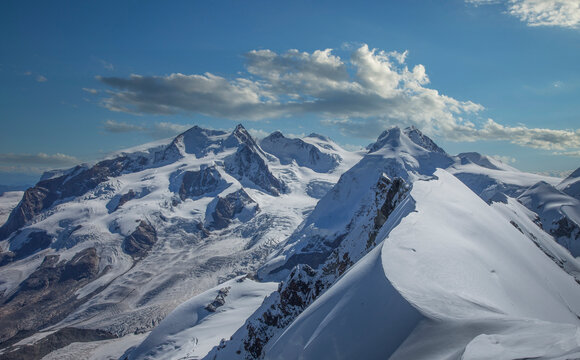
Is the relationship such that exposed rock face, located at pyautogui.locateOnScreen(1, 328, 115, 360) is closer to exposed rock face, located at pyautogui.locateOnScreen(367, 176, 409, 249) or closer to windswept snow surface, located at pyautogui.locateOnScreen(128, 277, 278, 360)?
windswept snow surface, located at pyautogui.locateOnScreen(128, 277, 278, 360)

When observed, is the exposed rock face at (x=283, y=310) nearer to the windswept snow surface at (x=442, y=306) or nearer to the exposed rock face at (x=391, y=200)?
the exposed rock face at (x=391, y=200)

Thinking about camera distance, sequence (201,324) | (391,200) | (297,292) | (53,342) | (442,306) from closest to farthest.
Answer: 1. (442,306)
2. (297,292)
3. (391,200)
4. (201,324)
5. (53,342)

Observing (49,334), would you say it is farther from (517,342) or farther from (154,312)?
(517,342)

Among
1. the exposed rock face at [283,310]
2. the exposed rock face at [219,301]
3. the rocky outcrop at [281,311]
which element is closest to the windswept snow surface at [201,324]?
the exposed rock face at [219,301]

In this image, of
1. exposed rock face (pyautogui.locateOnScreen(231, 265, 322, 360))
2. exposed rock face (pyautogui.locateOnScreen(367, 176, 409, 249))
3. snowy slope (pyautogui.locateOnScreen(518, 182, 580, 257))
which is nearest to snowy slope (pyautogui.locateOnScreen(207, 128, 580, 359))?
exposed rock face (pyautogui.locateOnScreen(367, 176, 409, 249))

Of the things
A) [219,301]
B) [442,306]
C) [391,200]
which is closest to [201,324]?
[219,301]

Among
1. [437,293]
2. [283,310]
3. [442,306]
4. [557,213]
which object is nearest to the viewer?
[442,306]

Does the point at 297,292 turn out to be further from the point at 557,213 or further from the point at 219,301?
the point at 557,213
